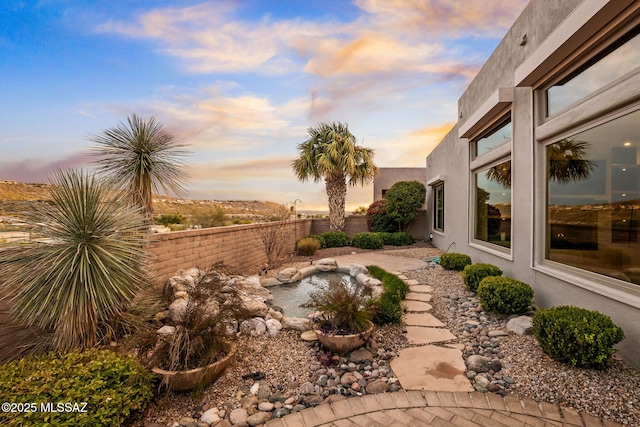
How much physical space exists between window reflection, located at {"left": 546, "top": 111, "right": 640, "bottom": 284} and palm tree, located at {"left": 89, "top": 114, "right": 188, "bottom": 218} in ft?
17.7

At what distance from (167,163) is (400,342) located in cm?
408

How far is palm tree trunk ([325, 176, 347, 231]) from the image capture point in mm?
13102

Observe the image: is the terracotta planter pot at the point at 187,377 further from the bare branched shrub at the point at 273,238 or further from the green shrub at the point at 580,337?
the bare branched shrub at the point at 273,238

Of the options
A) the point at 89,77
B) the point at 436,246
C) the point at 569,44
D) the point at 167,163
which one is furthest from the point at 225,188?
the point at 569,44

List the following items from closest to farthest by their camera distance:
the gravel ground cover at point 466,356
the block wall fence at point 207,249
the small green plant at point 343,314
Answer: the gravel ground cover at point 466,356 → the small green plant at point 343,314 → the block wall fence at point 207,249

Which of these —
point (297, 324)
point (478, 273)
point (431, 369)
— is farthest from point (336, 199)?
point (431, 369)

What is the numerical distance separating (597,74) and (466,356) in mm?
3233

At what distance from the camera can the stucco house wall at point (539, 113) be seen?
2.73 metres

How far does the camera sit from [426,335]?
3625 mm

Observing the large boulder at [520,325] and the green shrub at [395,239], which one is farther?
the green shrub at [395,239]

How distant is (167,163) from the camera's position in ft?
15.1

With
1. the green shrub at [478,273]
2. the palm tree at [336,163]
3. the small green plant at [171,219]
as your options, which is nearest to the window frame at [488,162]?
the green shrub at [478,273]

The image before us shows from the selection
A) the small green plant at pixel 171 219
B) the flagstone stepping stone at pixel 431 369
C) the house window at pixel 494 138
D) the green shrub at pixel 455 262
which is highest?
the house window at pixel 494 138

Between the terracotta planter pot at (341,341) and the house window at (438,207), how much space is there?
8376 mm
